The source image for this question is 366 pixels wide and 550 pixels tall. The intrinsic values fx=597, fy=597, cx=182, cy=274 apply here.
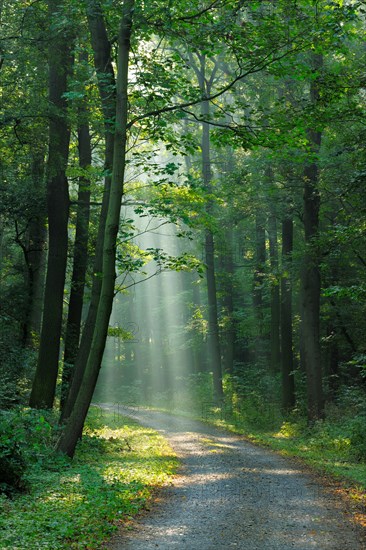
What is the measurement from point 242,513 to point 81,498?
220cm

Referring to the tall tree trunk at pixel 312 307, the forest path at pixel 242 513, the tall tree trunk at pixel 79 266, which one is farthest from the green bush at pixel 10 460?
the tall tree trunk at pixel 312 307

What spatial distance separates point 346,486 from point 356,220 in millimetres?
5547

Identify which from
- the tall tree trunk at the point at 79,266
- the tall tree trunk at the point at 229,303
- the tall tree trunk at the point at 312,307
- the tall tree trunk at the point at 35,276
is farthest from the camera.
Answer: the tall tree trunk at the point at 229,303

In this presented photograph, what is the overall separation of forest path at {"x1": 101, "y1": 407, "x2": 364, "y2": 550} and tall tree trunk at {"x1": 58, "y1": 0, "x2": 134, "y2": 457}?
235 centimetres

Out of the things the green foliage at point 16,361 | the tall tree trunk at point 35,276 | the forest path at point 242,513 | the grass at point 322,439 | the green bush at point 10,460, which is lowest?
the grass at point 322,439

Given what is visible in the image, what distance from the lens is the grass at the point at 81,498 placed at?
20.7 ft

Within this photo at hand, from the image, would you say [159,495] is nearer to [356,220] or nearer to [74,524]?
[74,524]

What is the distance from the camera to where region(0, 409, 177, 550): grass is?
20.7ft

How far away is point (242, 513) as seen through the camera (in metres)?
8.20

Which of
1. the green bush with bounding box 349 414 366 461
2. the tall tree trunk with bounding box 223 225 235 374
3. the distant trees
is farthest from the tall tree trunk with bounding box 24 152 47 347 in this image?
the tall tree trunk with bounding box 223 225 235 374

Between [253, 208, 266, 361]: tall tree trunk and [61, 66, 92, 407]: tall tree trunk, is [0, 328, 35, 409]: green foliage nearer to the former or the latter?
[61, 66, 92, 407]: tall tree trunk

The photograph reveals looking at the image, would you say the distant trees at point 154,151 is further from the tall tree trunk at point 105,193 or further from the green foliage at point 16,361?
the green foliage at point 16,361

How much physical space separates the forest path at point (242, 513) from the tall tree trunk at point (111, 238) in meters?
2.35

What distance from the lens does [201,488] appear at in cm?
1005
